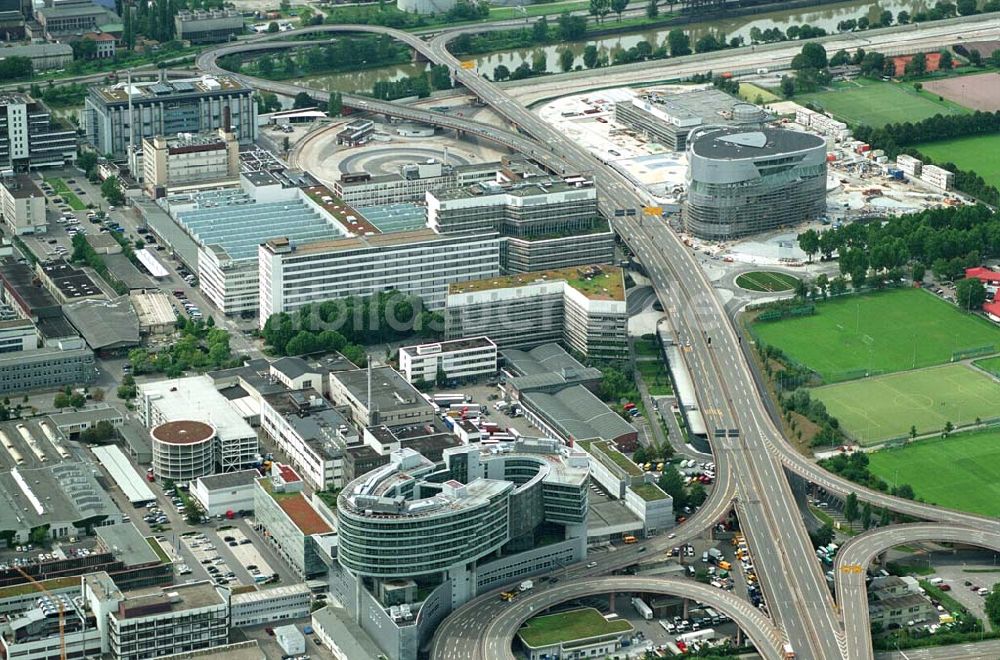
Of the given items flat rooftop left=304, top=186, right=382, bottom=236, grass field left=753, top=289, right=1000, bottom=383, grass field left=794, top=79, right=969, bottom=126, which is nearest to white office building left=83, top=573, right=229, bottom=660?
flat rooftop left=304, top=186, right=382, bottom=236

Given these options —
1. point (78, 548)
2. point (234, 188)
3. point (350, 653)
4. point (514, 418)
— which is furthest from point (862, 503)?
point (234, 188)

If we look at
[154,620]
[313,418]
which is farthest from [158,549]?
[313,418]

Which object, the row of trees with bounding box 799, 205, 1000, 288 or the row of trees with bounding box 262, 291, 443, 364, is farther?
the row of trees with bounding box 799, 205, 1000, 288

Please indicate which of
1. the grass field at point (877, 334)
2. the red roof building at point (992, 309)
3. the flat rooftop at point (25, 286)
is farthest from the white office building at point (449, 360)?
the red roof building at point (992, 309)

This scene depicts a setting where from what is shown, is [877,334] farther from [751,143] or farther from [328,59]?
[328,59]

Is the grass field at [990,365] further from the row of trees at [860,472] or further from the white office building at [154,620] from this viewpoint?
the white office building at [154,620]

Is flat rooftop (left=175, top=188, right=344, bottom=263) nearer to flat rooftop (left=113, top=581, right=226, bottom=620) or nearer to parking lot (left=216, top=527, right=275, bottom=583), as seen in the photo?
parking lot (left=216, top=527, right=275, bottom=583)
